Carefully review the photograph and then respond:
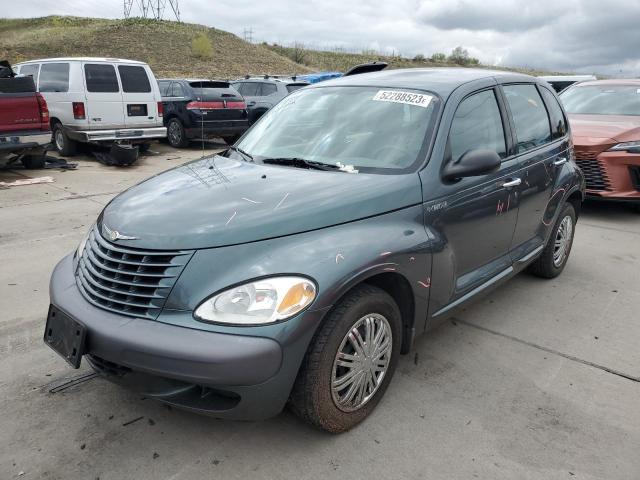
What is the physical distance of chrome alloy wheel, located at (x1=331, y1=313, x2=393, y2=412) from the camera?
249 cm

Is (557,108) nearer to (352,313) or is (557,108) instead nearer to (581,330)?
(581,330)

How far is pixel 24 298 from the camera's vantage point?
411cm

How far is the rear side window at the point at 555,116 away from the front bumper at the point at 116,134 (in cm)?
857

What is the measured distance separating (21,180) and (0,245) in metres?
3.85

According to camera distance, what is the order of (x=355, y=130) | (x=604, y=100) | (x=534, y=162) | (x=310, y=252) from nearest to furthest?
(x=310, y=252), (x=355, y=130), (x=534, y=162), (x=604, y=100)

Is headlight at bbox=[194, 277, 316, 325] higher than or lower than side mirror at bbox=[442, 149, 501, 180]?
lower

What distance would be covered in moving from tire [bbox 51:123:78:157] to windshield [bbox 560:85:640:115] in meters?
9.36

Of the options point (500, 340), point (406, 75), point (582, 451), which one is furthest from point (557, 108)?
point (582, 451)

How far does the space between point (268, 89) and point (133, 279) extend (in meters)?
13.3

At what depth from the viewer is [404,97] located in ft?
11.0

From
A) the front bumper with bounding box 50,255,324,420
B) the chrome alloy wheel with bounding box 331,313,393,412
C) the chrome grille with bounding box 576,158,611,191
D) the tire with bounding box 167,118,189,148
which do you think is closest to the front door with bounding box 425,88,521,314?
the chrome alloy wheel with bounding box 331,313,393,412

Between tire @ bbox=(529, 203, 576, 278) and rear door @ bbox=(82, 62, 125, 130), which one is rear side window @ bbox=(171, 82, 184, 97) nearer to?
rear door @ bbox=(82, 62, 125, 130)

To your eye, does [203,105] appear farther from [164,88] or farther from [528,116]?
[528,116]

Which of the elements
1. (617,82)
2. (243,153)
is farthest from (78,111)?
(617,82)
